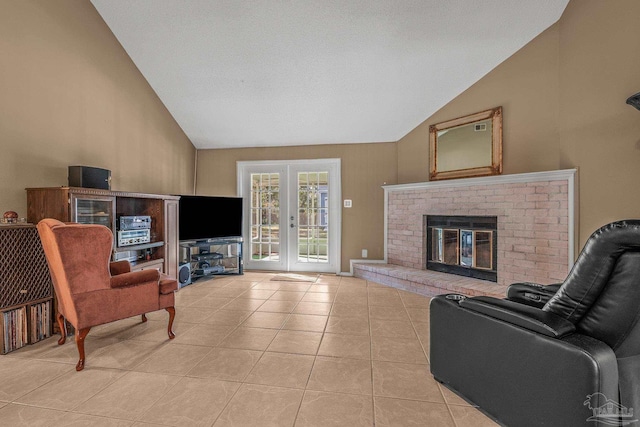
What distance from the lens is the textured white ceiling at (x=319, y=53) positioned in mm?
3035

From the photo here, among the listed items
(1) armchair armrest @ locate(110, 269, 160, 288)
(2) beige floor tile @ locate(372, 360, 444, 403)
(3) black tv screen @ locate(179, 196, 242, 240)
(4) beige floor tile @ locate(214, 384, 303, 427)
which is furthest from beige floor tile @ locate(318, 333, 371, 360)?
(3) black tv screen @ locate(179, 196, 242, 240)

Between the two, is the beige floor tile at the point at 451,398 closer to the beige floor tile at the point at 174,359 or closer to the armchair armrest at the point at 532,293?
the armchair armrest at the point at 532,293

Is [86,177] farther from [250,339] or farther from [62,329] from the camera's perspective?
[250,339]

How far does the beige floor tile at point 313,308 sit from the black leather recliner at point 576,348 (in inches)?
74.9

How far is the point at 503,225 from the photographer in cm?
357

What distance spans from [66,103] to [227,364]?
316cm

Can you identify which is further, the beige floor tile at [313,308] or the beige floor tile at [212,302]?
the beige floor tile at [212,302]

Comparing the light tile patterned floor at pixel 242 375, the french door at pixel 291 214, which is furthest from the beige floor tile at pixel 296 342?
the french door at pixel 291 214

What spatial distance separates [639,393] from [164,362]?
2.78 metres

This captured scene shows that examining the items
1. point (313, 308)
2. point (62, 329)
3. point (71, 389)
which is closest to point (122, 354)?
point (71, 389)

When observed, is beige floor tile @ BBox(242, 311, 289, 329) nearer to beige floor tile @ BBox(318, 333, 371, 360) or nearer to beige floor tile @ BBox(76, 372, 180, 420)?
beige floor tile @ BBox(318, 333, 371, 360)

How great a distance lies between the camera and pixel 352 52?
3.46 metres

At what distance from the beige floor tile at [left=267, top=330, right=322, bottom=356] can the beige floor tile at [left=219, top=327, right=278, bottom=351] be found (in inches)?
2.7

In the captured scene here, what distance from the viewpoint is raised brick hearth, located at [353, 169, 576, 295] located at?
3.12 meters
